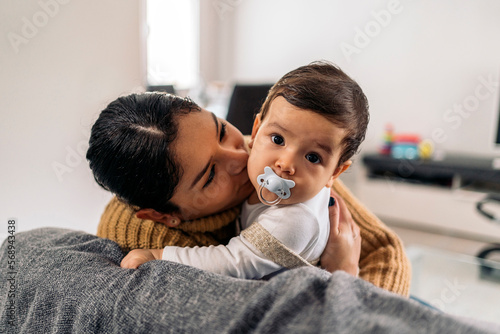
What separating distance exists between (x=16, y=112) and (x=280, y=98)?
2.32 feet

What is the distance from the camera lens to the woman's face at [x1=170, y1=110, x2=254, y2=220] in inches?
28.6

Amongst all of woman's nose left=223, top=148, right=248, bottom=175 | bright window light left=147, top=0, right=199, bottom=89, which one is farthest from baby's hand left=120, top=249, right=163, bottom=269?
bright window light left=147, top=0, right=199, bottom=89

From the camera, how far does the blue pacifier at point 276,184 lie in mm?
679

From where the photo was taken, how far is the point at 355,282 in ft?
1.56

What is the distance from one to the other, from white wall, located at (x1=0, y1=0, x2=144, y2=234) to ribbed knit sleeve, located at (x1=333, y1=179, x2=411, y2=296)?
69 cm

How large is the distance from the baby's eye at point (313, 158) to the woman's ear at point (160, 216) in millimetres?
297

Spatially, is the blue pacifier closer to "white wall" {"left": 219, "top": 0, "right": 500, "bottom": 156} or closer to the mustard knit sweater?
the mustard knit sweater

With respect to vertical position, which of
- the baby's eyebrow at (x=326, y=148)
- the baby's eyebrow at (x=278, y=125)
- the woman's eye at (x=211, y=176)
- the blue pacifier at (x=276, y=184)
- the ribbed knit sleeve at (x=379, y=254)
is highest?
the baby's eyebrow at (x=278, y=125)

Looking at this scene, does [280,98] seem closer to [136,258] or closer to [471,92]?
[136,258]

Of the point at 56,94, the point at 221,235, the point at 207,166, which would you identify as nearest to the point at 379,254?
the point at 221,235

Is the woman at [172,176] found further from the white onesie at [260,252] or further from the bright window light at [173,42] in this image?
the bright window light at [173,42]

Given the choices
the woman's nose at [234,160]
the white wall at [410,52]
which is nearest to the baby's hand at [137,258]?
the woman's nose at [234,160]

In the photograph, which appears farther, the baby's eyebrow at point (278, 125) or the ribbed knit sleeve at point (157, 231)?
the ribbed knit sleeve at point (157, 231)

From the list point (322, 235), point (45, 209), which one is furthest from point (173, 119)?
point (45, 209)
